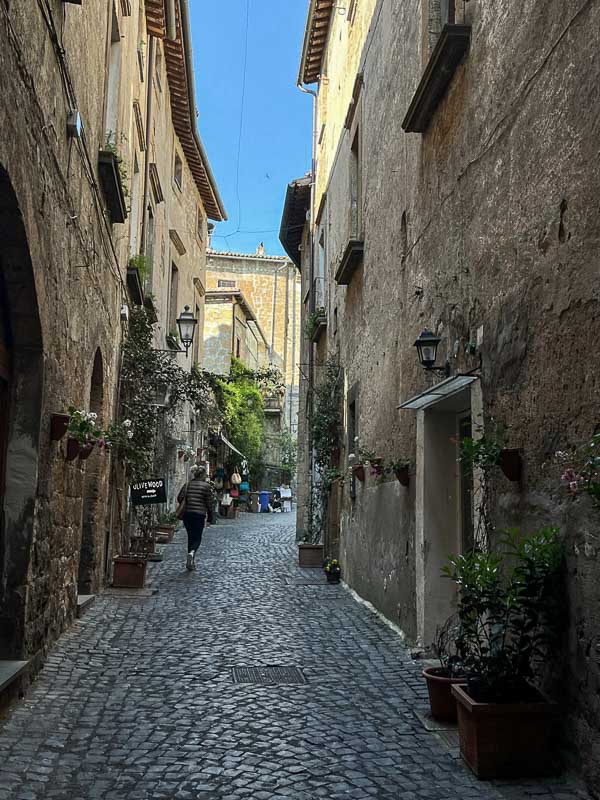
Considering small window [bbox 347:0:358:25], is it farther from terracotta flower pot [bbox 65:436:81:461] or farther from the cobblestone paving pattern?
the cobblestone paving pattern

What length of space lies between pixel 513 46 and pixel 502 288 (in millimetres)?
1331

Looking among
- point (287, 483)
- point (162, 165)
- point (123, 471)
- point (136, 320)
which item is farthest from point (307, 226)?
point (287, 483)

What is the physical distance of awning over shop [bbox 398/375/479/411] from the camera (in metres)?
5.15

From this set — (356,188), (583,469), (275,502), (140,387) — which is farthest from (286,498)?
(583,469)

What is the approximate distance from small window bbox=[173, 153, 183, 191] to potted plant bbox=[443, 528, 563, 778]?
16.1 m

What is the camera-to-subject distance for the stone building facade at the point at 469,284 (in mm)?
3629

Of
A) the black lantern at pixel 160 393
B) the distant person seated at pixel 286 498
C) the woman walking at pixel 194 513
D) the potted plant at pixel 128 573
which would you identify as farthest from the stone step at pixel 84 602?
the distant person seated at pixel 286 498

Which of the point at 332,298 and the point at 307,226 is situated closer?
the point at 332,298

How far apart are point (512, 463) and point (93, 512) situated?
555cm

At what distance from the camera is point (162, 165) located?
15.8 meters

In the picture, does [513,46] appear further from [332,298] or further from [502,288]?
[332,298]

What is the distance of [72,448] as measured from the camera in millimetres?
6344

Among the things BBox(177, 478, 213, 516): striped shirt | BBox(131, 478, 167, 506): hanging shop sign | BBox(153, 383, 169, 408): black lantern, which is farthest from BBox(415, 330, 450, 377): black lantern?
BBox(153, 383, 169, 408): black lantern

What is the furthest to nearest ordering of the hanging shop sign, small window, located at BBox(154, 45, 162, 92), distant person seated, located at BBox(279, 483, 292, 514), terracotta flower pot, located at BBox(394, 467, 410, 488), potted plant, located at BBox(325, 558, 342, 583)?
1. distant person seated, located at BBox(279, 483, 292, 514)
2. small window, located at BBox(154, 45, 162, 92)
3. potted plant, located at BBox(325, 558, 342, 583)
4. the hanging shop sign
5. terracotta flower pot, located at BBox(394, 467, 410, 488)
